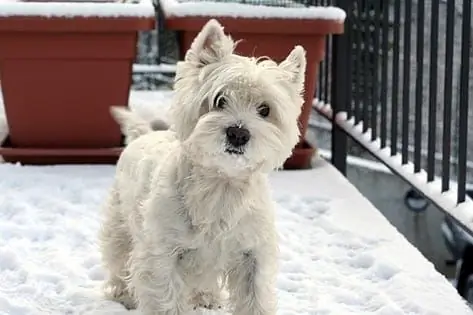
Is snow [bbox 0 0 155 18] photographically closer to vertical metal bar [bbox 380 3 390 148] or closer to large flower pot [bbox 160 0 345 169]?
large flower pot [bbox 160 0 345 169]

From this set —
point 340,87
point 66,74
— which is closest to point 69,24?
point 66,74

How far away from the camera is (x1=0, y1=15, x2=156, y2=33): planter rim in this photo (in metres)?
4.02

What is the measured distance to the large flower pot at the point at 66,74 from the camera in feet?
13.3

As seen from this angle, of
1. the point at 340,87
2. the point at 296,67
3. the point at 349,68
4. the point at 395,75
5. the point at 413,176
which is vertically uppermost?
the point at 296,67

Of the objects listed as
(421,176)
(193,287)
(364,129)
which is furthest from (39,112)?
(193,287)

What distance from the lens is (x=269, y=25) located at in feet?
13.6

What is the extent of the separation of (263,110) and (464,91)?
39.5 inches

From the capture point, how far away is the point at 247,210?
216cm

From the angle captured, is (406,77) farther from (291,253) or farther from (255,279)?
(255,279)

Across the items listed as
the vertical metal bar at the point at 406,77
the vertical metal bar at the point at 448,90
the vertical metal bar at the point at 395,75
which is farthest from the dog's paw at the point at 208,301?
the vertical metal bar at the point at 395,75

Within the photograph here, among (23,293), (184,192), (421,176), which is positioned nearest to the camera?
(184,192)

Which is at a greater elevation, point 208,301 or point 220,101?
point 220,101

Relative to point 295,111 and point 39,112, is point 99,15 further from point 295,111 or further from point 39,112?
point 295,111

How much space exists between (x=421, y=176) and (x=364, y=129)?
0.89m
